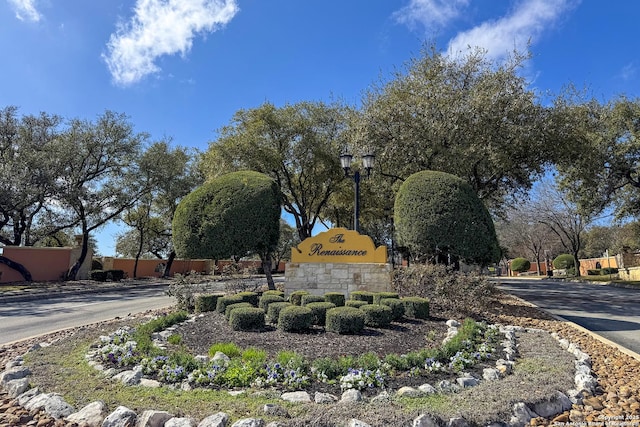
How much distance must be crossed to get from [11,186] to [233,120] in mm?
9892

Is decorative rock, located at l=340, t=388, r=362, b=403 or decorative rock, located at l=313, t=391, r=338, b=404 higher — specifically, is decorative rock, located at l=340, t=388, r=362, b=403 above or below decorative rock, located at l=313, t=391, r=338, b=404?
above

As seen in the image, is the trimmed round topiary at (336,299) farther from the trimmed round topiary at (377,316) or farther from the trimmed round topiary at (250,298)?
the trimmed round topiary at (250,298)

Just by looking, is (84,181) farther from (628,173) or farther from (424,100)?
(628,173)

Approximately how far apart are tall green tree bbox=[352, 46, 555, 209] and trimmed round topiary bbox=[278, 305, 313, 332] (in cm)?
786

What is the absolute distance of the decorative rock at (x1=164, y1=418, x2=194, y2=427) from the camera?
9.22 feet

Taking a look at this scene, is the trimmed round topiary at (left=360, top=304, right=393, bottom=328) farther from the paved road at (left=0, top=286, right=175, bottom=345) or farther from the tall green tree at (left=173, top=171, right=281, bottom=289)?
the paved road at (left=0, top=286, right=175, bottom=345)

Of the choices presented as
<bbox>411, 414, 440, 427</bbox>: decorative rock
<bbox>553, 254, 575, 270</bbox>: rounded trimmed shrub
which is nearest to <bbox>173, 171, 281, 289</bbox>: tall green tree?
<bbox>411, 414, 440, 427</bbox>: decorative rock

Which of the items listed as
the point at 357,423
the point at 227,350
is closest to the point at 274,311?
the point at 227,350

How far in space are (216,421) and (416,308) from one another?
4.83 m

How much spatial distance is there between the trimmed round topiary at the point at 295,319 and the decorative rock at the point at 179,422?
303 centimetres

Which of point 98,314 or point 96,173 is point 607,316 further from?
point 96,173

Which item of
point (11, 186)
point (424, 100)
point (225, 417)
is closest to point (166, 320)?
point (225, 417)

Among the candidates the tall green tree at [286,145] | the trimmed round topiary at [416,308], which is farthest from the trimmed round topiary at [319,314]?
the tall green tree at [286,145]

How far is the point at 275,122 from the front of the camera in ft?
54.9
